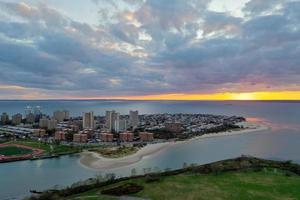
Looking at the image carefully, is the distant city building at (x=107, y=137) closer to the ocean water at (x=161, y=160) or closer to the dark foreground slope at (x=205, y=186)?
the ocean water at (x=161, y=160)

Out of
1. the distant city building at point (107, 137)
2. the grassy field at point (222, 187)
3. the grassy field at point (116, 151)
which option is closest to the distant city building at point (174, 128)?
the distant city building at point (107, 137)

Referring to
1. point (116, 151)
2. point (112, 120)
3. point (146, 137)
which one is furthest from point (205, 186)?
point (112, 120)

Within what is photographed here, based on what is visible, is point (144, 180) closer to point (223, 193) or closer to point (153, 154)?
point (223, 193)

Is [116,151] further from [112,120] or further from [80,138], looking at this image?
[112,120]

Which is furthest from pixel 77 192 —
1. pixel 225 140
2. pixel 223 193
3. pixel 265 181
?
pixel 225 140

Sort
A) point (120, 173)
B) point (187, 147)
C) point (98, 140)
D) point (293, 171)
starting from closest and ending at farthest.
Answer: point (293, 171) → point (120, 173) → point (187, 147) → point (98, 140)

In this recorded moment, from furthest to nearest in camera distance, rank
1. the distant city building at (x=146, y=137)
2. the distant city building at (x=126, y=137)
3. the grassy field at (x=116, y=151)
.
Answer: the distant city building at (x=146, y=137) → the distant city building at (x=126, y=137) → the grassy field at (x=116, y=151)

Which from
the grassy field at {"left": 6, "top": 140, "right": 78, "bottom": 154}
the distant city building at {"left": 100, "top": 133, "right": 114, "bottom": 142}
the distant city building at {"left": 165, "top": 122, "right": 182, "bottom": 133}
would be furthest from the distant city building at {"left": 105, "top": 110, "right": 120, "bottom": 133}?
the grassy field at {"left": 6, "top": 140, "right": 78, "bottom": 154}

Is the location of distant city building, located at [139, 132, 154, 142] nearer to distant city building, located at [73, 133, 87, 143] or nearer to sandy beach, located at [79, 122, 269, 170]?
sandy beach, located at [79, 122, 269, 170]
